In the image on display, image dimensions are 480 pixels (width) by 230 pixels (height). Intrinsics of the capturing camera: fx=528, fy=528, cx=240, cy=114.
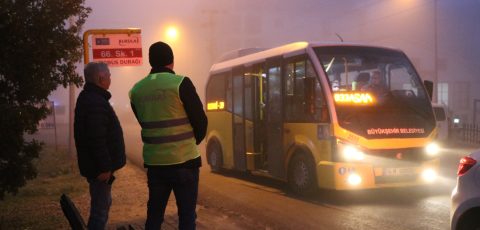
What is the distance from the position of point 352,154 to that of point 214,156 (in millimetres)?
5843

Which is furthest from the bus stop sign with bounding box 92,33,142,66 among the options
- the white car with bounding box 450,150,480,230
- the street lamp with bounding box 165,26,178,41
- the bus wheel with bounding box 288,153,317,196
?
the street lamp with bounding box 165,26,178,41

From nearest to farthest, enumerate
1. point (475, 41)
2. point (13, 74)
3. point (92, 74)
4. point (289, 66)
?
point (92, 74), point (13, 74), point (289, 66), point (475, 41)

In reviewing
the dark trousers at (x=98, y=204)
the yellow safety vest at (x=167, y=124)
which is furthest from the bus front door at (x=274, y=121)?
the yellow safety vest at (x=167, y=124)

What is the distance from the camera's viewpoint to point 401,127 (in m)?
9.39

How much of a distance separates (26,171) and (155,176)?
3.58 m

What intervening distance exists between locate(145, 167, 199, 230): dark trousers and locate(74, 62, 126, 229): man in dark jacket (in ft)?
1.93

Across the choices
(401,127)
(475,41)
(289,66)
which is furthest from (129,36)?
(475,41)

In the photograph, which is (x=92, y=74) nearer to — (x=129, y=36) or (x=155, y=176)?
(x=155, y=176)

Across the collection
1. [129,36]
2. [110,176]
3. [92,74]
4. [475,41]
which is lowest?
[110,176]

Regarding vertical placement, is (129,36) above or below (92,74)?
above

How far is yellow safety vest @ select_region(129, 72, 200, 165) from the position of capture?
4.11 m

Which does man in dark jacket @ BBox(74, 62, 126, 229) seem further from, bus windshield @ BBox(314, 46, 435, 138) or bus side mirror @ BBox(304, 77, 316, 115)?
bus windshield @ BBox(314, 46, 435, 138)

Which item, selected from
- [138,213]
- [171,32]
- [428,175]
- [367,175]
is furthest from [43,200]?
[171,32]

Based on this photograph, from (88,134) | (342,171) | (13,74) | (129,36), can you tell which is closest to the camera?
(88,134)
